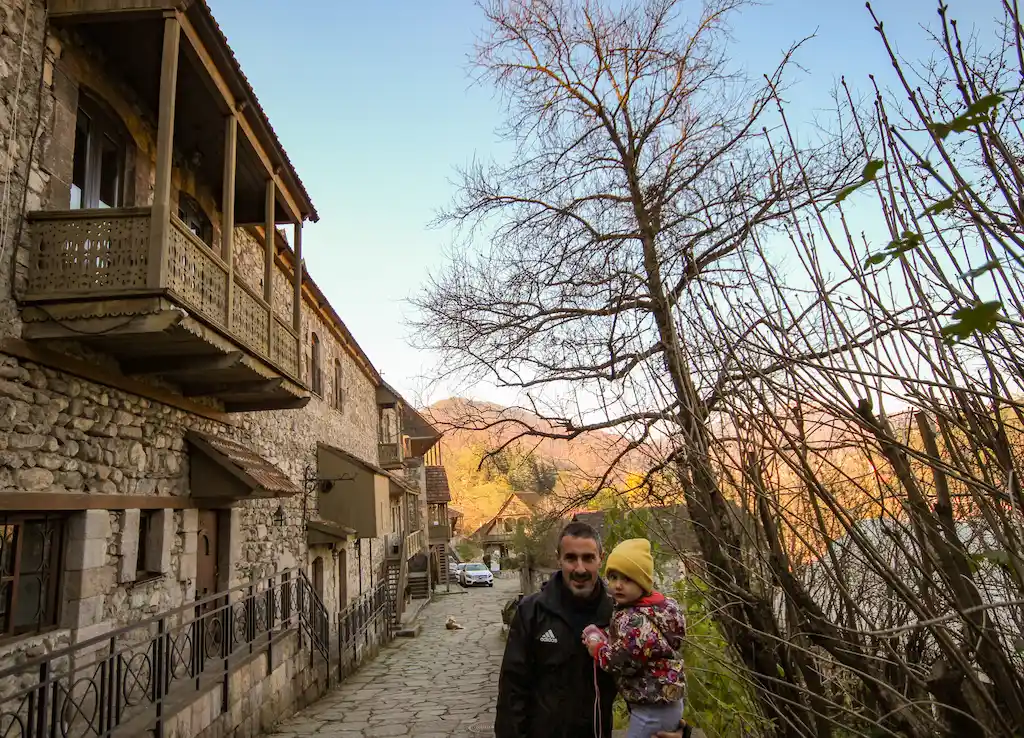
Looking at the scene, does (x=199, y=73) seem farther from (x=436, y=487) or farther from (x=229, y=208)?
(x=436, y=487)

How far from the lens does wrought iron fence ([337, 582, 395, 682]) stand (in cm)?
1228

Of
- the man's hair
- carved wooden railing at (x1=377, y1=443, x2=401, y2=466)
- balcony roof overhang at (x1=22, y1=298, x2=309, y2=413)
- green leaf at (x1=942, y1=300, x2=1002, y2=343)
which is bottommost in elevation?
the man's hair

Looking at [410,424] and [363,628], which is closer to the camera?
[363,628]

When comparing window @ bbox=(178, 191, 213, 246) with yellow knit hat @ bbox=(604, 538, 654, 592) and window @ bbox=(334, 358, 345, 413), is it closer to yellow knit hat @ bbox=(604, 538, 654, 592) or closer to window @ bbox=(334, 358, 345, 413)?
yellow knit hat @ bbox=(604, 538, 654, 592)

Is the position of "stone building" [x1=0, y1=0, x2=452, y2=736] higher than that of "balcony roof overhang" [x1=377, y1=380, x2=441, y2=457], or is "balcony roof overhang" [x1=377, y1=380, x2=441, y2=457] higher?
"balcony roof overhang" [x1=377, y1=380, x2=441, y2=457]

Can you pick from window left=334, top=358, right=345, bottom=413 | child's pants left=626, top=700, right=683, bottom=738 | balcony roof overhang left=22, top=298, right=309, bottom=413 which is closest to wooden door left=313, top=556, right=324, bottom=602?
window left=334, top=358, right=345, bottom=413

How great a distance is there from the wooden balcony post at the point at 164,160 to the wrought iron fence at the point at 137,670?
2.83 m

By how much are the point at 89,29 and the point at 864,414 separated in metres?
7.13

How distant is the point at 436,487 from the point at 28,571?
35489mm

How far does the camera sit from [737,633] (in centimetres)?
331

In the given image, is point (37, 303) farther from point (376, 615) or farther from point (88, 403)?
point (376, 615)

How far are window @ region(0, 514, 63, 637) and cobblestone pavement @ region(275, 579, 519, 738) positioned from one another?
355 cm

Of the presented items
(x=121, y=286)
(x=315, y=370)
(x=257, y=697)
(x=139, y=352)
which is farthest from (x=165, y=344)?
(x=315, y=370)

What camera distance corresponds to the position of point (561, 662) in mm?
2959
